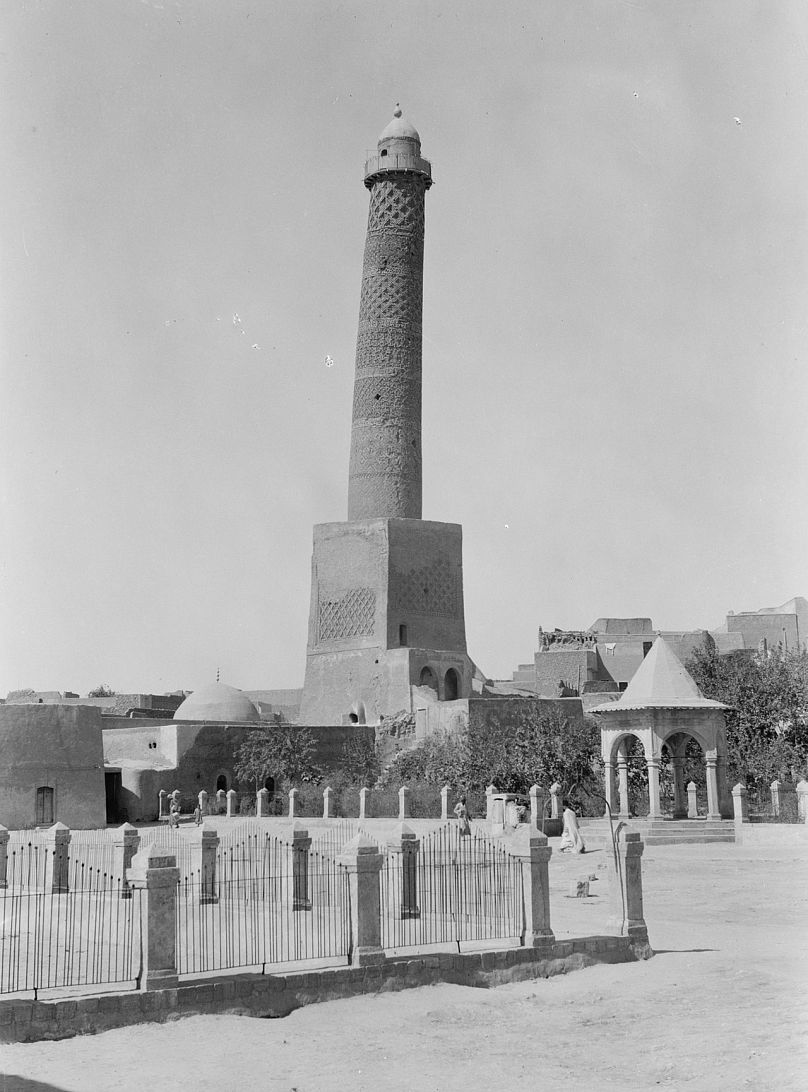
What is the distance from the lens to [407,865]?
14547mm

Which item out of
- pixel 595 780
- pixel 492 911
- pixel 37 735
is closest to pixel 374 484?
pixel 595 780

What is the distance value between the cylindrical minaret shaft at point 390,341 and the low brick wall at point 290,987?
31.1 metres

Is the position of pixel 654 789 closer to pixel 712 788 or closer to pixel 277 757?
pixel 712 788

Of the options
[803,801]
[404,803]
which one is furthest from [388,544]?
[803,801]

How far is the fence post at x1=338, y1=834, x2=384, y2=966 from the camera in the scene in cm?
1164

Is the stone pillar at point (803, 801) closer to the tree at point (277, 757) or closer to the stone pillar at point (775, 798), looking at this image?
the stone pillar at point (775, 798)

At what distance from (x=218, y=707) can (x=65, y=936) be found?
93.0 feet

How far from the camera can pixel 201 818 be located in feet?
103

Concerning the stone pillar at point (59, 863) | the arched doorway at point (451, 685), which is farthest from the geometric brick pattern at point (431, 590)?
the stone pillar at point (59, 863)

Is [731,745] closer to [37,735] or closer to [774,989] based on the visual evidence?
[37,735]

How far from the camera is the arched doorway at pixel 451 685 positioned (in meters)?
41.5

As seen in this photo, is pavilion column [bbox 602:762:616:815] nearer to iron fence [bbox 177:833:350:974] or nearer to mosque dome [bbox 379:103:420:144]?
iron fence [bbox 177:833:350:974]

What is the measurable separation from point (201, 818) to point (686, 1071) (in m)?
23.4

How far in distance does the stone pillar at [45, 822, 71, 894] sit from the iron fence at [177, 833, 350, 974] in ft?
6.94
